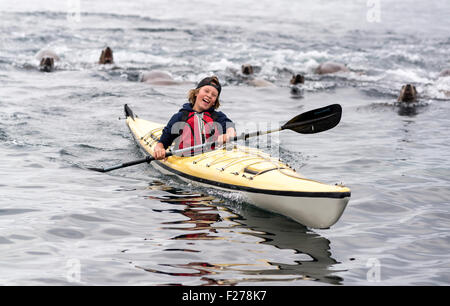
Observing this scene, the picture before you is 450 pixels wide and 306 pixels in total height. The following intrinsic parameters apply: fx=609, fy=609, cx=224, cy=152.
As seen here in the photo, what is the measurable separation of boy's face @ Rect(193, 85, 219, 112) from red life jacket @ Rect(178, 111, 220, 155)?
8 centimetres

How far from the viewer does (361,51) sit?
18.8 m

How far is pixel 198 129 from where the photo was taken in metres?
6.21

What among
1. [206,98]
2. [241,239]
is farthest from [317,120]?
[241,239]

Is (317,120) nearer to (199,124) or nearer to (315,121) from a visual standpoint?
Answer: (315,121)

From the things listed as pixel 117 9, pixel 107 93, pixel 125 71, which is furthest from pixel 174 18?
pixel 107 93

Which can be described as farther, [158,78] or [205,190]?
[158,78]

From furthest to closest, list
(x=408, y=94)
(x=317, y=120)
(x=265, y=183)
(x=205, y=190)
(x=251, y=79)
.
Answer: (x=251, y=79), (x=408, y=94), (x=317, y=120), (x=205, y=190), (x=265, y=183)

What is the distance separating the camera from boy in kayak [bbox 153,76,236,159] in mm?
6176

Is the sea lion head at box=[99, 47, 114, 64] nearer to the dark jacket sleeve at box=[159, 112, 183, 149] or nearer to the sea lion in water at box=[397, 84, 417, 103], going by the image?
the sea lion in water at box=[397, 84, 417, 103]

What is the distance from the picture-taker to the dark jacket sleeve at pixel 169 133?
622 centimetres

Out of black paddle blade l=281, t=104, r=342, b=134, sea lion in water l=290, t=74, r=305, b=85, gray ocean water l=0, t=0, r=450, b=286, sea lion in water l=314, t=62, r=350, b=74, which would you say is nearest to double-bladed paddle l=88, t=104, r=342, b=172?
black paddle blade l=281, t=104, r=342, b=134

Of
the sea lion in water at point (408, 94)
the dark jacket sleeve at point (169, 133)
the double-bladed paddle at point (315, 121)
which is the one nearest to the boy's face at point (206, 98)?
the dark jacket sleeve at point (169, 133)

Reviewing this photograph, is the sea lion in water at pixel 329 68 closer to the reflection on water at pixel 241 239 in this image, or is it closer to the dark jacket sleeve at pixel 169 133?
the dark jacket sleeve at pixel 169 133

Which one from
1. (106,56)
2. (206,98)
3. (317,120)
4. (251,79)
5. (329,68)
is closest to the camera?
(317,120)
